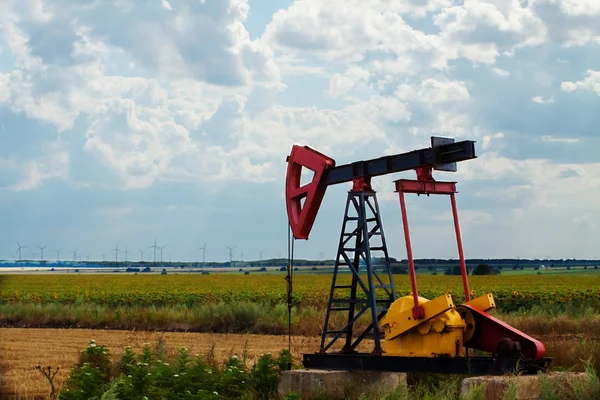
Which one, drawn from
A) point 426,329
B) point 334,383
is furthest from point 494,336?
point 334,383

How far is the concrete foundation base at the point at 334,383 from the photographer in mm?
10883

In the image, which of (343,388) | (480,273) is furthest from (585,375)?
(480,273)

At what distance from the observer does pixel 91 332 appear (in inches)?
938

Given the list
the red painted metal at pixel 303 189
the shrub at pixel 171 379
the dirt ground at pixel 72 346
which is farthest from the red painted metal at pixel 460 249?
the dirt ground at pixel 72 346

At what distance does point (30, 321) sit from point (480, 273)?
5128 centimetres

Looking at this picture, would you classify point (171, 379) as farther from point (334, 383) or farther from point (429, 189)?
point (429, 189)

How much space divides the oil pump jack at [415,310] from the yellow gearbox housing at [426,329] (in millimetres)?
13

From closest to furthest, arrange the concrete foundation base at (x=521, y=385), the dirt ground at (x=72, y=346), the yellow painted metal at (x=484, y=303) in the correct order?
the concrete foundation base at (x=521, y=385) < the yellow painted metal at (x=484, y=303) < the dirt ground at (x=72, y=346)

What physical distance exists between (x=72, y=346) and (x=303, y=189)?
9538mm

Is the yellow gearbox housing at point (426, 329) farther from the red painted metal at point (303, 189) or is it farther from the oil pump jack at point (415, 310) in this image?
the red painted metal at point (303, 189)

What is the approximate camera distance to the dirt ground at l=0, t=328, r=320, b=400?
43.2 feet

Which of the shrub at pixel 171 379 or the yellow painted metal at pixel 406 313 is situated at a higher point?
the yellow painted metal at pixel 406 313

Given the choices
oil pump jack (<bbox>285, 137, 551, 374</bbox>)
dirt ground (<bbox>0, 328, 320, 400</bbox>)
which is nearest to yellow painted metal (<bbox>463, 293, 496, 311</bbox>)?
oil pump jack (<bbox>285, 137, 551, 374</bbox>)

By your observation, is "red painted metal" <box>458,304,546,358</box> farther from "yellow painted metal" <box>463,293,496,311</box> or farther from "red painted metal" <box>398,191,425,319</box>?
"red painted metal" <box>398,191,425,319</box>
